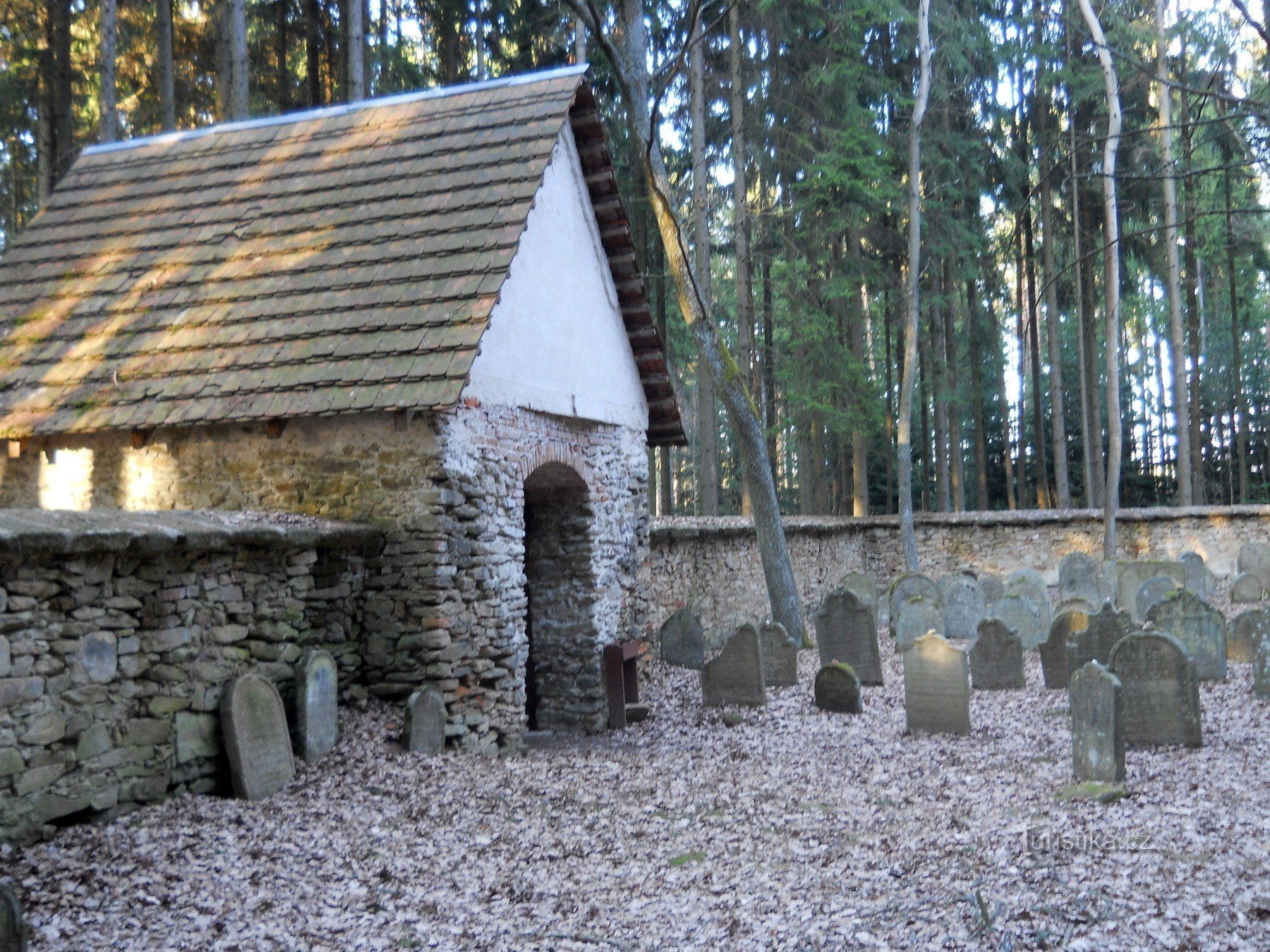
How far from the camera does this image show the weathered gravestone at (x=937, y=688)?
8977mm

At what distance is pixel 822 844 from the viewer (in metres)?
6.15

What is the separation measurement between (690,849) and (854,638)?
5988 millimetres

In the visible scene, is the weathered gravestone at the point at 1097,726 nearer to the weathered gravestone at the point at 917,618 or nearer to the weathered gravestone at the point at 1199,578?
the weathered gravestone at the point at 917,618

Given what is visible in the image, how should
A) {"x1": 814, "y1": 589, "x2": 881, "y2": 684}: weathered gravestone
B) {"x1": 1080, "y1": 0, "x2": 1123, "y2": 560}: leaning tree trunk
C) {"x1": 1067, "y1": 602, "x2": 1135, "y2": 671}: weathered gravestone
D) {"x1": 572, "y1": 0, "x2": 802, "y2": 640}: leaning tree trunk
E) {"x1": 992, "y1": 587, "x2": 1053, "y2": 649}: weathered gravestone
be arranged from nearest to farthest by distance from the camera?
{"x1": 1067, "y1": 602, "x2": 1135, "y2": 671}: weathered gravestone < {"x1": 814, "y1": 589, "x2": 881, "y2": 684}: weathered gravestone < {"x1": 572, "y1": 0, "x2": 802, "y2": 640}: leaning tree trunk < {"x1": 992, "y1": 587, "x2": 1053, "y2": 649}: weathered gravestone < {"x1": 1080, "y1": 0, "x2": 1123, "y2": 560}: leaning tree trunk

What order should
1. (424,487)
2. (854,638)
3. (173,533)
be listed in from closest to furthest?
(173,533), (424,487), (854,638)

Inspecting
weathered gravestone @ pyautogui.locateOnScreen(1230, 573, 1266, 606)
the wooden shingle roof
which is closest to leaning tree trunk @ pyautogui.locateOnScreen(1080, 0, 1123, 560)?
weathered gravestone @ pyautogui.locateOnScreen(1230, 573, 1266, 606)

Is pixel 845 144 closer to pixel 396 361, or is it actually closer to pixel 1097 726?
pixel 396 361

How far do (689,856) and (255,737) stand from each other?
2887mm

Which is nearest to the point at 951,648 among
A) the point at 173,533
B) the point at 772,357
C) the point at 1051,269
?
the point at 173,533

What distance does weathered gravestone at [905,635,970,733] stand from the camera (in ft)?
29.5

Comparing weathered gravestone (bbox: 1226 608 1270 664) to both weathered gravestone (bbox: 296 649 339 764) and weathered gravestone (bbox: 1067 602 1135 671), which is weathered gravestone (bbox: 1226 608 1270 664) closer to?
weathered gravestone (bbox: 1067 602 1135 671)

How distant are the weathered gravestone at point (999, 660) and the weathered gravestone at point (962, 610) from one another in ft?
11.3

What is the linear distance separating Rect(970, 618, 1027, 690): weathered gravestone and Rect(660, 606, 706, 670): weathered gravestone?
363cm

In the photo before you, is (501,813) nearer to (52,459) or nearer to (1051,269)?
(52,459)
